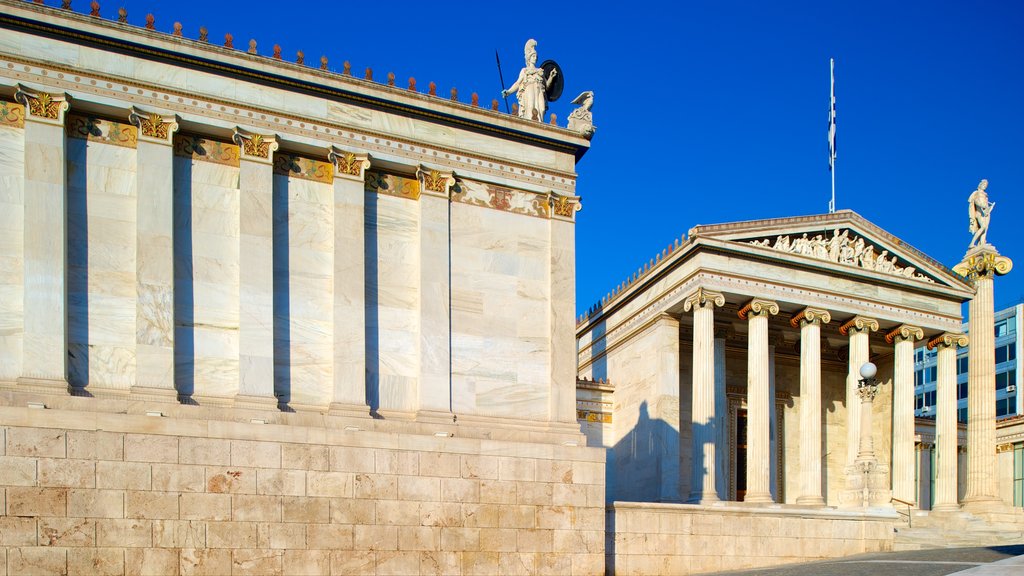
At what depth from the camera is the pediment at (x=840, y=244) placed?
39031 mm

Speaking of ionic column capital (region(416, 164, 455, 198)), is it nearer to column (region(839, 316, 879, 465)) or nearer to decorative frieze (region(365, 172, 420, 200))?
decorative frieze (region(365, 172, 420, 200))

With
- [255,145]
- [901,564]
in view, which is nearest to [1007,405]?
[901,564]

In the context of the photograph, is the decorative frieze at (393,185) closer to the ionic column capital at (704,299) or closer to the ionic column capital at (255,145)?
the ionic column capital at (255,145)

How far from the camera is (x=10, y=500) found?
59.9ft

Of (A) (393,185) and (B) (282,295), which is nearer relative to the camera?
(B) (282,295)

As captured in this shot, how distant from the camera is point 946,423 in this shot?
138ft

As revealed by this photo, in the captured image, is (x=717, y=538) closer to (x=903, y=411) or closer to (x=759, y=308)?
(x=759, y=308)

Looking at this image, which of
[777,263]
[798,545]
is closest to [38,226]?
[798,545]

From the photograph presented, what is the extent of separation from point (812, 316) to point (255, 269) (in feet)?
79.9

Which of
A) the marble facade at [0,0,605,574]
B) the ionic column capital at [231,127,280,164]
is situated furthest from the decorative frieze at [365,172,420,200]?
the ionic column capital at [231,127,280,164]

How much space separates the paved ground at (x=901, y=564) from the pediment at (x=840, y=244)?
14.1m

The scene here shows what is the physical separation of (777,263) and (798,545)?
50.8ft

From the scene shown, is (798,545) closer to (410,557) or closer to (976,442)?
(410,557)

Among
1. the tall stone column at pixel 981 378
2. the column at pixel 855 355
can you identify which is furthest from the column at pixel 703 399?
the tall stone column at pixel 981 378
